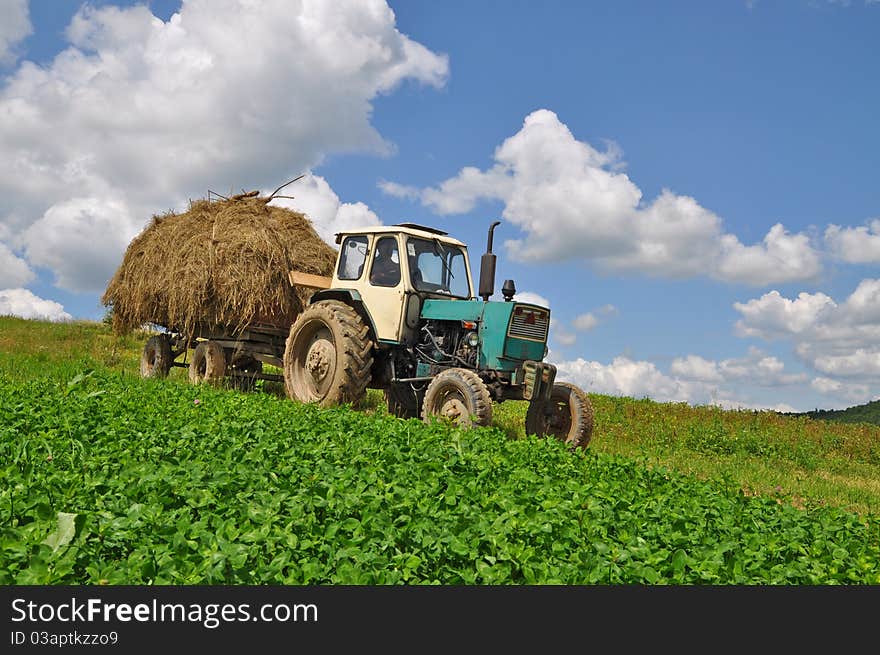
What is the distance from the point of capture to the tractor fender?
10453 millimetres

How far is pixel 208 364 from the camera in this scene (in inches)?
491

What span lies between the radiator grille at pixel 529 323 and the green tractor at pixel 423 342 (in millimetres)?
14

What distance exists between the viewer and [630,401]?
17.9 metres

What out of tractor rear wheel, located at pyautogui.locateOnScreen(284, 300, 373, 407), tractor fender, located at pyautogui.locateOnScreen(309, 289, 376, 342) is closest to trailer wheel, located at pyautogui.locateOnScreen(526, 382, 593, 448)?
tractor rear wheel, located at pyautogui.locateOnScreen(284, 300, 373, 407)

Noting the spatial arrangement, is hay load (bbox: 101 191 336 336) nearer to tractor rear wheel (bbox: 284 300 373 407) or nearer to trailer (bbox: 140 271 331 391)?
trailer (bbox: 140 271 331 391)

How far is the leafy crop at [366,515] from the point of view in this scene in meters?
3.62

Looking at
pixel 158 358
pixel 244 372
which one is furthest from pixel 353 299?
pixel 158 358

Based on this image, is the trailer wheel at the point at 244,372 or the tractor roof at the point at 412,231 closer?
the tractor roof at the point at 412,231

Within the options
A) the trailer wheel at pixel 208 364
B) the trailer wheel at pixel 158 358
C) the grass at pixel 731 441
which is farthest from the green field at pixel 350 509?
the trailer wheel at pixel 158 358

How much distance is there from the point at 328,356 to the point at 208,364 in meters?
2.93

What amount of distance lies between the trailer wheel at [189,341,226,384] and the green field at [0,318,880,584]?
327 centimetres

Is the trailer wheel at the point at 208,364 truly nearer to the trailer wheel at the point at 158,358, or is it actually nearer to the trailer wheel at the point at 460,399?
the trailer wheel at the point at 158,358

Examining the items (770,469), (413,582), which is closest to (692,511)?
(413,582)

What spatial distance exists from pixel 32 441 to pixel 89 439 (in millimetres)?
461
